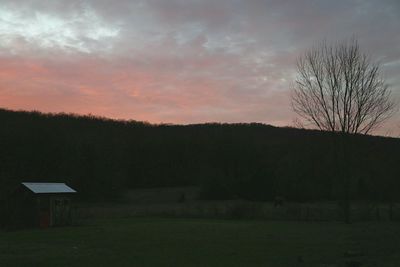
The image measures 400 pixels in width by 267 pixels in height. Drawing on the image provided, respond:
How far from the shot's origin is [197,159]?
101875 mm

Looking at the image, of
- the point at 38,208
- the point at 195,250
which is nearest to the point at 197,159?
the point at 38,208

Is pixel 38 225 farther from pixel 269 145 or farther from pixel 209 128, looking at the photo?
pixel 209 128

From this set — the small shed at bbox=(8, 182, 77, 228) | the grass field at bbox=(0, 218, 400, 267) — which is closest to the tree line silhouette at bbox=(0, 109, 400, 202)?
the small shed at bbox=(8, 182, 77, 228)

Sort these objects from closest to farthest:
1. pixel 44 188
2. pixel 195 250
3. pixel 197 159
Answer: pixel 195 250
pixel 44 188
pixel 197 159

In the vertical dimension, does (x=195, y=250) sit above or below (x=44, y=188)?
below

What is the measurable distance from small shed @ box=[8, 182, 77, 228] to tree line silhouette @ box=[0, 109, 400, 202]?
3.47 metres

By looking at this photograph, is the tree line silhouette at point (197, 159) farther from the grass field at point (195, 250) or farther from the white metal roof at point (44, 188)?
the grass field at point (195, 250)

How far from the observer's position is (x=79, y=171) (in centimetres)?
7850

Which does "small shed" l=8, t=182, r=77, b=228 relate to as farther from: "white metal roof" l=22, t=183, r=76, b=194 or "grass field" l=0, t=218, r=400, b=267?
"grass field" l=0, t=218, r=400, b=267

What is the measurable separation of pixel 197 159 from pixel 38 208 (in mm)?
68673

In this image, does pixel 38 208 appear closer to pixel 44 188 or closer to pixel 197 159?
pixel 44 188

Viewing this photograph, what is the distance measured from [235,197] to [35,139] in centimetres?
3202

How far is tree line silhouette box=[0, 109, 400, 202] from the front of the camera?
189 ft

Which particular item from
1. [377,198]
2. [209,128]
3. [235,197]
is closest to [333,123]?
[377,198]
